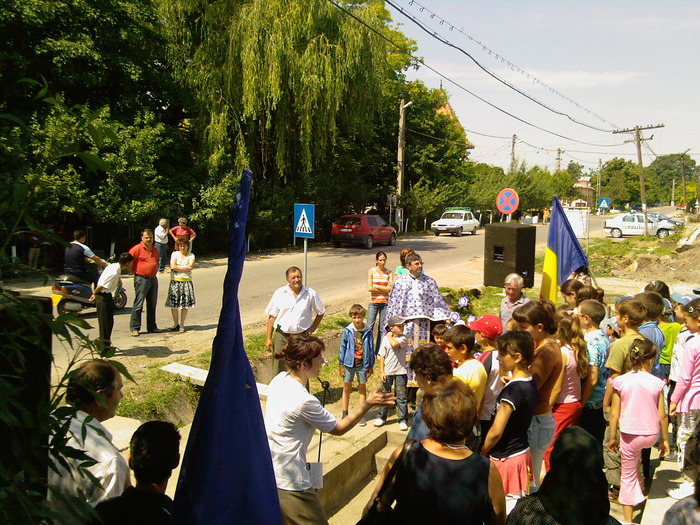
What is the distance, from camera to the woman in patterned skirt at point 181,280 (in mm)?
9656

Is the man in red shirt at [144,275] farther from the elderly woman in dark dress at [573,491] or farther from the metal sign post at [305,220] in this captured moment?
the elderly woman in dark dress at [573,491]

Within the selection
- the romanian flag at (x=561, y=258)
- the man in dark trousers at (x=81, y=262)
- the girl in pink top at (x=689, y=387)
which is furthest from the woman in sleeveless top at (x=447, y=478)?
the man in dark trousers at (x=81, y=262)

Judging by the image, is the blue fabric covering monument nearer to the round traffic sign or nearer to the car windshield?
the round traffic sign

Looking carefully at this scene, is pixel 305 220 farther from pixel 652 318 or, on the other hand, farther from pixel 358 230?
pixel 358 230

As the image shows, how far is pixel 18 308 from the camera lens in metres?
1.74

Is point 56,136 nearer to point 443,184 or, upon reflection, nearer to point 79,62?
point 79,62

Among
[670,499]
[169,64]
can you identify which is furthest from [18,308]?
[169,64]

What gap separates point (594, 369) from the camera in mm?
5172

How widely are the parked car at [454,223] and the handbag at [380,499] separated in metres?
33.9

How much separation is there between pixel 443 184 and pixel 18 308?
130ft

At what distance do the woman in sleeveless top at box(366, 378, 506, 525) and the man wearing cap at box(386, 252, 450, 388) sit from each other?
3758 millimetres

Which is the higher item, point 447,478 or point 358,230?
point 358,230

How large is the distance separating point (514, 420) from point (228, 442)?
2.15 meters

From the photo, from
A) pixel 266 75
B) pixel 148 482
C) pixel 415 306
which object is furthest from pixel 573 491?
pixel 266 75
